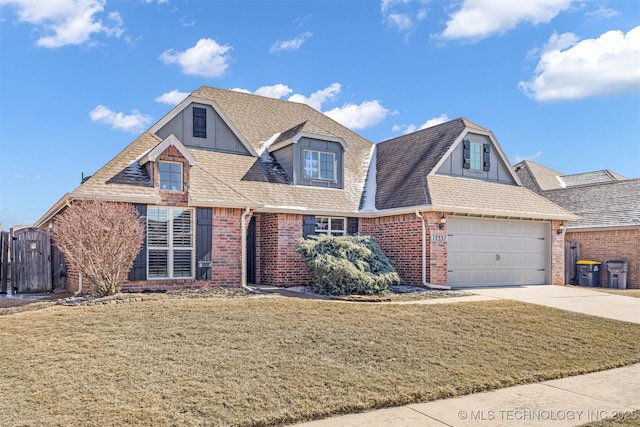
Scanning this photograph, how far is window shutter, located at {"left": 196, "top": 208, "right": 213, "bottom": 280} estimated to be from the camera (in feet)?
45.4

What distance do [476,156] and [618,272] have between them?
729 centimetres

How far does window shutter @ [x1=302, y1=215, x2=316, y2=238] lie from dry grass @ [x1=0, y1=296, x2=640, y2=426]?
18.0 ft

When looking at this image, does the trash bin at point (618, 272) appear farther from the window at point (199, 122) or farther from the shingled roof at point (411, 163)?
the window at point (199, 122)

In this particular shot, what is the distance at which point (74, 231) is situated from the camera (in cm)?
1084

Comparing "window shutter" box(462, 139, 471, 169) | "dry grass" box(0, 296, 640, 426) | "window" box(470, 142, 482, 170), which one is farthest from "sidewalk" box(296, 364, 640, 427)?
"window" box(470, 142, 482, 170)

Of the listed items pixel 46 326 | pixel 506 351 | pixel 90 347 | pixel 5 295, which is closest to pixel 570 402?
pixel 506 351

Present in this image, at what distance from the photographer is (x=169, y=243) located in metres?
13.6

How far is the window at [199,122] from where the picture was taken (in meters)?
16.6

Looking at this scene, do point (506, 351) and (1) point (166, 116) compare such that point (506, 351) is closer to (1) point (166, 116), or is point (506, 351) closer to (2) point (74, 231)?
(2) point (74, 231)

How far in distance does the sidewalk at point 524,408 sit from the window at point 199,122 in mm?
12989

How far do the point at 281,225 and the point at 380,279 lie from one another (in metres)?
3.69

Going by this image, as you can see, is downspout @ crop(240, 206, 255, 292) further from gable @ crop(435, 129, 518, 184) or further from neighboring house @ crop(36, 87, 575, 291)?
gable @ crop(435, 129, 518, 184)

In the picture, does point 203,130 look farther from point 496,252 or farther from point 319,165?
point 496,252

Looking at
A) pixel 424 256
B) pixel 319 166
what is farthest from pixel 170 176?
pixel 424 256
